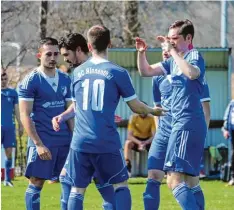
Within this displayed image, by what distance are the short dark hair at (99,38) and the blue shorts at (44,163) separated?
1960 millimetres

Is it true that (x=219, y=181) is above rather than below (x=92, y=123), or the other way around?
below

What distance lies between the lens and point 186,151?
8.99 m

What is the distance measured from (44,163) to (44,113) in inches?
22.1

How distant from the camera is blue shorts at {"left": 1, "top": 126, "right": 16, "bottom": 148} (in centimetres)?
1675

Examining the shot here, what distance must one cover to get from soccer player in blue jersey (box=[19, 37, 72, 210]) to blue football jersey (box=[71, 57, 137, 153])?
1.44m

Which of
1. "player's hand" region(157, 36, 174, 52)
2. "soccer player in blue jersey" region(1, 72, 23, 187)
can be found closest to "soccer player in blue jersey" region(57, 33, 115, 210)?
"player's hand" region(157, 36, 174, 52)

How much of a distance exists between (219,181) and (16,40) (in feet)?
38.5

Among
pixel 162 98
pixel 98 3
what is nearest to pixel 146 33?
pixel 98 3

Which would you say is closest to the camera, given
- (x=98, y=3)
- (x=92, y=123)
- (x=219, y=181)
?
(x=92, y=123)

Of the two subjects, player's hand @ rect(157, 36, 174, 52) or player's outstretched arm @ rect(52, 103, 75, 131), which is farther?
player's outstretched arm @ rect(52, 103, 75, 131)

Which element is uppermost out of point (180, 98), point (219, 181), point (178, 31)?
point (178, 31)

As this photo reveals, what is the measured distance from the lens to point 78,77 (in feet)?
27.8

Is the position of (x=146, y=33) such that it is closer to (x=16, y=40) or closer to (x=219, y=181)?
(x=16, y=40)

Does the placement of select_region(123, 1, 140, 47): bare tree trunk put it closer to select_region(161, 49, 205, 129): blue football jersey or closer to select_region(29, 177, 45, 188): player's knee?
select_region(29, 177, 45, 188): player's knee
